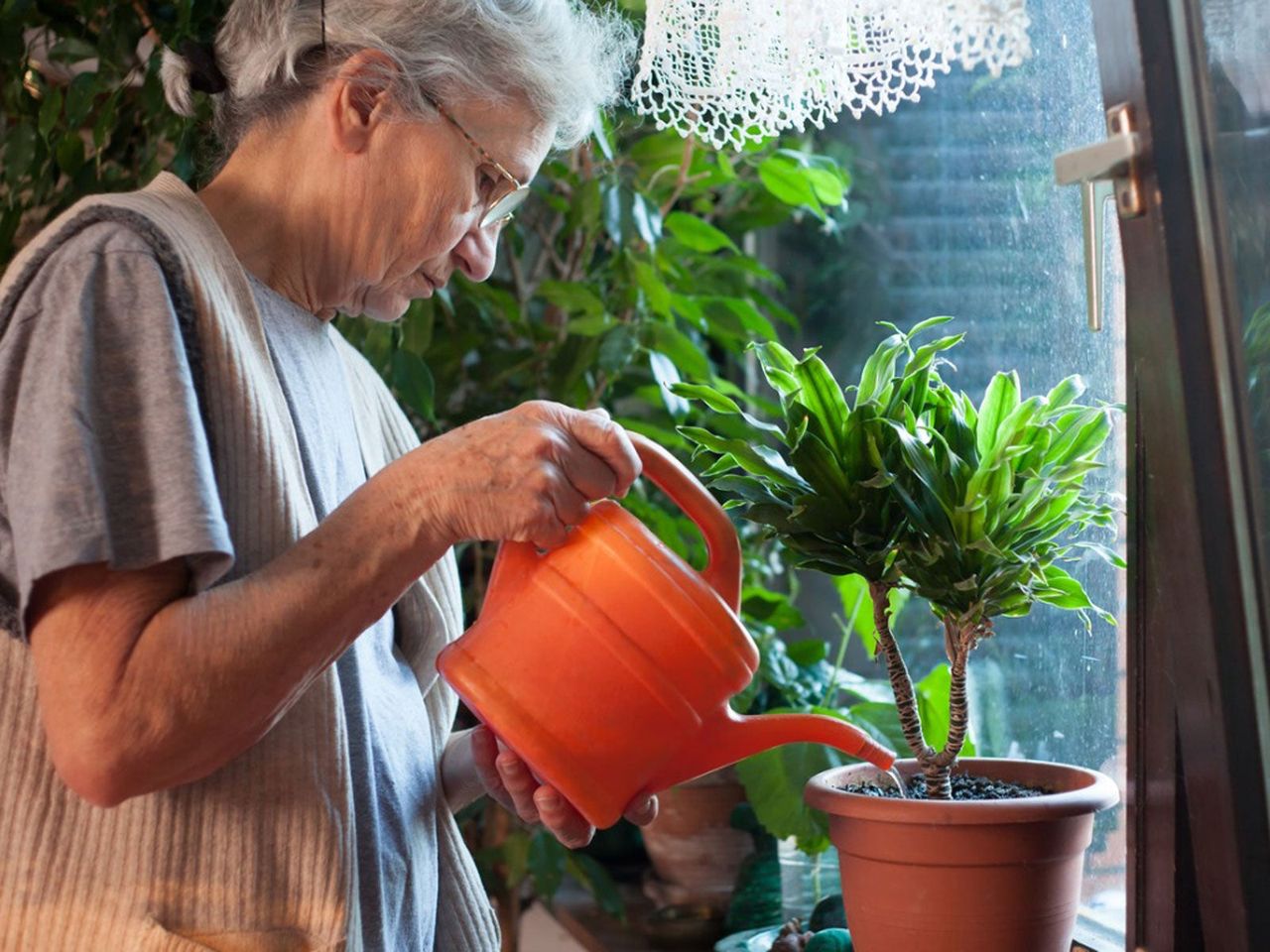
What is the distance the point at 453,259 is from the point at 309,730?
17.2 inches

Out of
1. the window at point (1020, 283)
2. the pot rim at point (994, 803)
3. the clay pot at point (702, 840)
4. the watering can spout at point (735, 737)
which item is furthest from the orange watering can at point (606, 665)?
the clay pot at point (702, 840)

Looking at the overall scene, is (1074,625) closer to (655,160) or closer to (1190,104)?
(1190,104)

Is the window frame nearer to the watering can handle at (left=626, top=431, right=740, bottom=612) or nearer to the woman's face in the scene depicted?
the watering can handle at (left=626, top=431, right=740, bottom=612)

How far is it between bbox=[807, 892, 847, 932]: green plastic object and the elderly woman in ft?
1.26

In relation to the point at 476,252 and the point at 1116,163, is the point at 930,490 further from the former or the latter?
the point at 476,252

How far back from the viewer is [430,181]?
1067 mm

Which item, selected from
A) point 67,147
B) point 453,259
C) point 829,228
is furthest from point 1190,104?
point 67,147

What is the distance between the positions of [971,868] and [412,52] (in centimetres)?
73

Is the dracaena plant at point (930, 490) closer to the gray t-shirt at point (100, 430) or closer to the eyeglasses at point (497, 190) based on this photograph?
the eyeglasses at point (497, 190)

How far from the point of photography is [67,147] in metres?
1.78

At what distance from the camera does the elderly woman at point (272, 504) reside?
31.7 inches

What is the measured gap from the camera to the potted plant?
0.97 m

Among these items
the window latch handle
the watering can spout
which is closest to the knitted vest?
the watering can spout

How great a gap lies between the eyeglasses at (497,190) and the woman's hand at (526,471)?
29 centimetres
